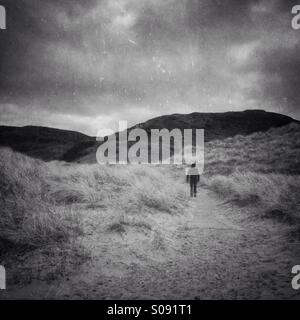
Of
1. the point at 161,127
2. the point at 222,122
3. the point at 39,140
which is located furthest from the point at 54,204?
the point at 39,140

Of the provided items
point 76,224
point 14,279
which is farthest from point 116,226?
point 14,279

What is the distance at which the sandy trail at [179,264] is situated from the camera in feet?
8.96

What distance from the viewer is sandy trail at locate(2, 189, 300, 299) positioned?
273 cm

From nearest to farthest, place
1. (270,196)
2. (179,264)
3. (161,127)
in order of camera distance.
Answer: (179,264), (270,196), (161,127)

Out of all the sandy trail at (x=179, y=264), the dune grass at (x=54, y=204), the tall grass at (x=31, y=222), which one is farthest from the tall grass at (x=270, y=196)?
the tall grass at (x=31, y=222)

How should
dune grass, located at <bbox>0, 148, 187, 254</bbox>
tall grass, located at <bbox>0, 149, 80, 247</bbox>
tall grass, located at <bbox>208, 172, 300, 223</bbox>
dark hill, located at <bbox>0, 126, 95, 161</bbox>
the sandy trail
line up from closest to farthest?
the sandy trail → tall grass, located at <bbox>0, 149, 80, 247</bbox> → dune grass, located at <bbox>0, 148, 187, 254</bbox> → tall grass, located at <bbox>208, 172, 300, 223</bbox> → dark hill, located at <bbox>0, 126, 95, 161</bbox>

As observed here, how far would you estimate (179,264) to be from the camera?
11.5 ft

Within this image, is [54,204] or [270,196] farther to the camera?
[270,196]

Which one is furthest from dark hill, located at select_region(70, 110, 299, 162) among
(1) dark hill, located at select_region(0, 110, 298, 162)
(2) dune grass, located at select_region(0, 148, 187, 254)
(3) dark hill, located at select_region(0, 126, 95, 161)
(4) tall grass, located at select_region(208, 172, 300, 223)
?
(4) tall grass, located at select_region(208, 172, 300, 223)

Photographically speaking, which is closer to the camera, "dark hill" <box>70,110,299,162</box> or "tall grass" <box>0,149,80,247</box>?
"tall grass" <box>0,149,80,247</box>

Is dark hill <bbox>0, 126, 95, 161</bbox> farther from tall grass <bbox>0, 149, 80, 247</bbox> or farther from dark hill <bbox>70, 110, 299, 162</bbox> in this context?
tall grass <bbox>0, 149, 80, 247</bbox>

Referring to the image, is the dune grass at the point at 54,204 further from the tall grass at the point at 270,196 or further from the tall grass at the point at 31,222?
the tall grass at the point at 270,196

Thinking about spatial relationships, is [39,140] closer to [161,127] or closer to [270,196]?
[161,127]
